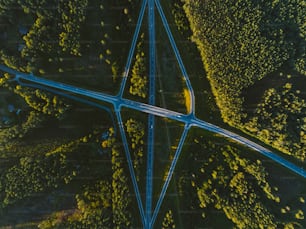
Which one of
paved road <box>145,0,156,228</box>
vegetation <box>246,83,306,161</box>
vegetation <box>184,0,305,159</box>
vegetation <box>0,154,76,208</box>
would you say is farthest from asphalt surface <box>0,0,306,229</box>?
vegetation <box>0,154,76,208</box>

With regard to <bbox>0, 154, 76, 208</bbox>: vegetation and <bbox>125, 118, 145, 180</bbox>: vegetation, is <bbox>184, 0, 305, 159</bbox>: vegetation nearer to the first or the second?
<bbox>125, 118, 145, 180</bbox>: vegetation

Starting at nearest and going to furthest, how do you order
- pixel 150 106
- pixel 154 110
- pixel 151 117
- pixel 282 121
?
pixel 282 121, pixel 150 106, pixel 154 110, pixel 151 117

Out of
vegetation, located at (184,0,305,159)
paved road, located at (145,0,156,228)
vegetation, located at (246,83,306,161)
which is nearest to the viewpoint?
vegetation, located at (184,0,305,159)

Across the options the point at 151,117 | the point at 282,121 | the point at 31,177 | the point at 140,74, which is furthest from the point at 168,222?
the point at 282,121

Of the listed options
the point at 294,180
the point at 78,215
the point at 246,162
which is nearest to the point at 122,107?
the point at 78,215

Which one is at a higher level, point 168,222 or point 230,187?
point 230,187

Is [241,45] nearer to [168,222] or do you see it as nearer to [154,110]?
[154,110]

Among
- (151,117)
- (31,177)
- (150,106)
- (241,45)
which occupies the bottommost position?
(31,177)

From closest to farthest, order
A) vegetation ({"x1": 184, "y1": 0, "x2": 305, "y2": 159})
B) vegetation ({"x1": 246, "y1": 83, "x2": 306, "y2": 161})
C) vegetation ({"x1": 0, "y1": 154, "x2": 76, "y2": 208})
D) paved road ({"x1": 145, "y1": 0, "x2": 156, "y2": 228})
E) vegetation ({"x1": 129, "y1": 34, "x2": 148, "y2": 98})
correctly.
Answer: vegetation ({"x1": 0, "y1": 154, "x2": 76, "y2": 208}) → vegetation ({"x1": 184, "y1": 0, "x2": 305, "y2": 159}) → vegetation ({"x1": 129, "y1": 34, "x2": 148, "y2": 98}) → vegetation ({"x1": 246, "y1": 83, "x2": 306, "y2": 161}) → paved road ({"x1": 145, "y1": 0, "x2": 156, "y2": 228})

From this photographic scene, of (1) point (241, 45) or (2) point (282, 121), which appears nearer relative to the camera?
(1) point (241, 45)

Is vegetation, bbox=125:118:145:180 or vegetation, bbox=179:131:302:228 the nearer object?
vegetation, bbox=179:131:302:228

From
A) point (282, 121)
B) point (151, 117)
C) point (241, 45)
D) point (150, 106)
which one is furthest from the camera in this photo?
point (151, 117)

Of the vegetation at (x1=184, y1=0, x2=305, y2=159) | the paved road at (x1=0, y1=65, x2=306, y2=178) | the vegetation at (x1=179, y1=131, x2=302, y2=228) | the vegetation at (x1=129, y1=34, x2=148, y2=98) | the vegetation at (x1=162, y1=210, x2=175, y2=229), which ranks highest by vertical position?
the vegetation at (x1=184, y1=0, x2=305, y2=159)
